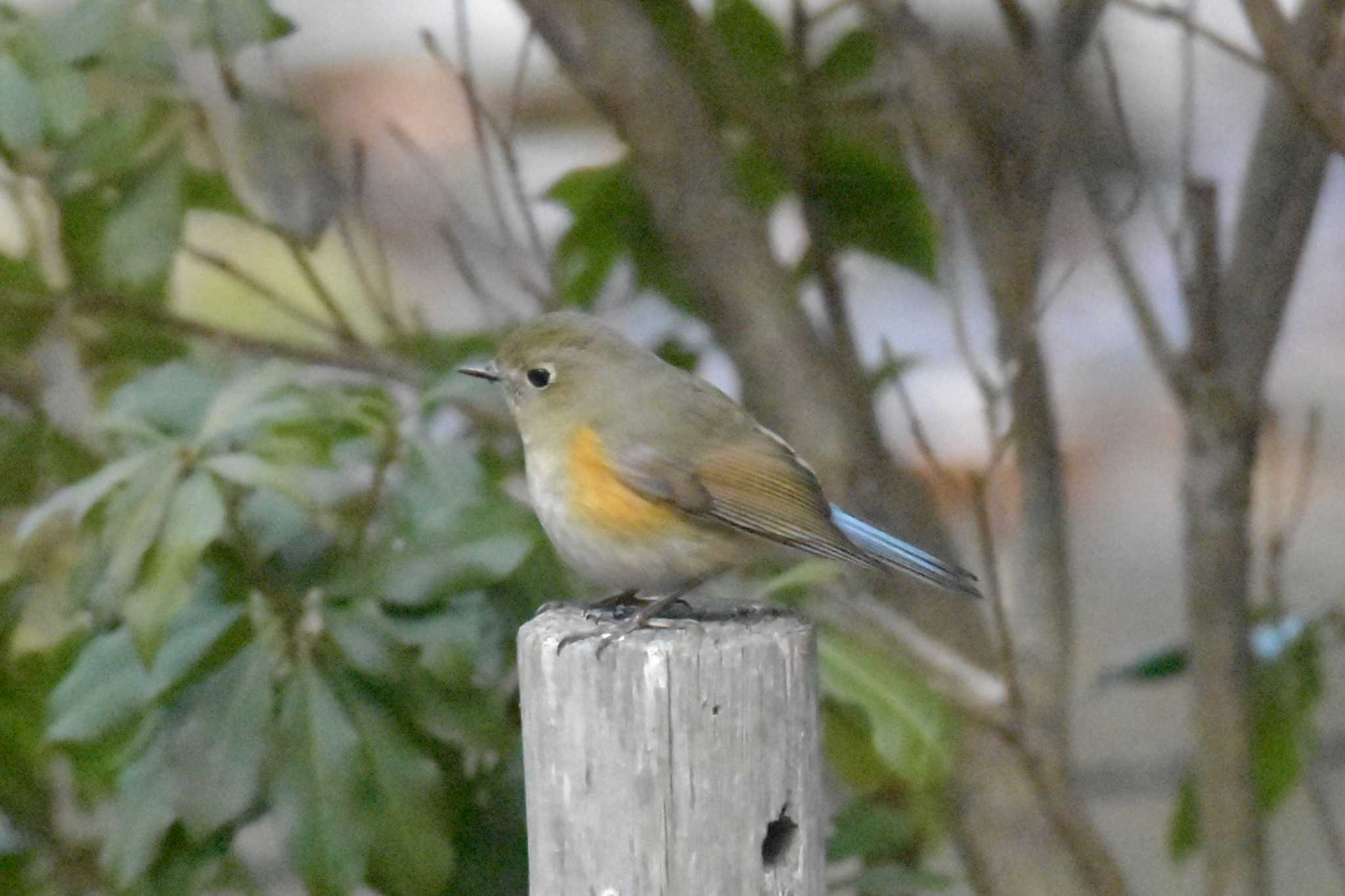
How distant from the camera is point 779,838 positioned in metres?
1.62

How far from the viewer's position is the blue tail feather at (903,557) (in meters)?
2.02

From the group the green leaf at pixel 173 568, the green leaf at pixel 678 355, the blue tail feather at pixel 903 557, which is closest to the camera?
the green leaf at pixel 173 568

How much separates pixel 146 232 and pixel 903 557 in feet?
3.86

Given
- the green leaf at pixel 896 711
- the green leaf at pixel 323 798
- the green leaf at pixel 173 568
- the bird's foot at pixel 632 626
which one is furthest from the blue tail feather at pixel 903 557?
the green leaf at pixel 173 568

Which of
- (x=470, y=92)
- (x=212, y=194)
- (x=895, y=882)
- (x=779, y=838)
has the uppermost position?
(x=470, y=92)

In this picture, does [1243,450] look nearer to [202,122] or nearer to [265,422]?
[265,422]

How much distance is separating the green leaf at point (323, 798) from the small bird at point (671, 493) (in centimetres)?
35

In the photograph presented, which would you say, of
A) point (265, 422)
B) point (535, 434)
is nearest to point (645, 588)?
point (535, 434)

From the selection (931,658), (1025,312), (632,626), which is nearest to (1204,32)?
(1025,312)

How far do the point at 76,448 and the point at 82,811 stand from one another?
54 cm

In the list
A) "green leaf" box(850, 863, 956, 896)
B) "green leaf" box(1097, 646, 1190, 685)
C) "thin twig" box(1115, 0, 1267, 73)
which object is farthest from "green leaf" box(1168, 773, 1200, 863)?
"thin twig" box(1115, 0, 1267, 73)

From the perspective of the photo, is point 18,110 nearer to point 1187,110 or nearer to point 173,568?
point 173,568

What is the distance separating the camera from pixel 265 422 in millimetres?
2131

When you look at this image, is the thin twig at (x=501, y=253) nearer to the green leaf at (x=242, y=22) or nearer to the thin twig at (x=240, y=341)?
the thin twig at (x=240, y=341)
